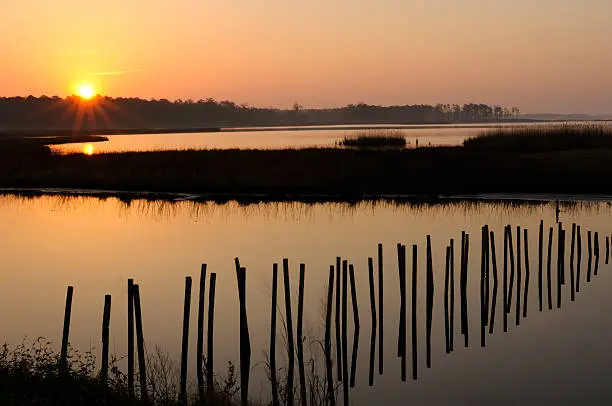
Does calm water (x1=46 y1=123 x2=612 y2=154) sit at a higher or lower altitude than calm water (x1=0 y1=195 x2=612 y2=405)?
higher

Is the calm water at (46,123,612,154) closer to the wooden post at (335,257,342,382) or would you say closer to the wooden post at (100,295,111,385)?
the wooden post at (335,257,342,382)

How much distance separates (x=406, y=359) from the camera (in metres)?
12.7

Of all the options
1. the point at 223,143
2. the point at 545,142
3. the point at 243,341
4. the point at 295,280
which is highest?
the point at 223,143

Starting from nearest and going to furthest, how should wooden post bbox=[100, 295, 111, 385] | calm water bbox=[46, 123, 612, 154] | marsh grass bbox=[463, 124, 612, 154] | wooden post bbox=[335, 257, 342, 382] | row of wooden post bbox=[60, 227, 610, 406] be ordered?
1. wooden post bbox=[100, 295, 111, 385]
2. row of wooden post bbox=[60, 227, 610, 406]
3. wooden post bbox=[335, 257, 342, 382]
4. marsh grass bbox=[463, 124, 612, 154]
5. calm water bbox=[46, 123, 612, 154]

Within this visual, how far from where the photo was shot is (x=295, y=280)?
59.3ft

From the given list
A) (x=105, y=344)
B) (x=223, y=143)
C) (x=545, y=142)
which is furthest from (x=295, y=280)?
(x=223, y=143)

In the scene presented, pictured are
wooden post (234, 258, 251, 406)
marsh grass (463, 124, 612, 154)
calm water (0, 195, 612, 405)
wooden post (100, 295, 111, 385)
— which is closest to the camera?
wooden post (100, 295, 111, 385)

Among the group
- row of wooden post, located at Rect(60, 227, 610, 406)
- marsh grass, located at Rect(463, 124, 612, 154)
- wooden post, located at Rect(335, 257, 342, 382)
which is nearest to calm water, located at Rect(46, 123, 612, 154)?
marsh grass, located at Rect(463, 124, 612, 154)

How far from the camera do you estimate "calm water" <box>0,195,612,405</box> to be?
12.1 meters

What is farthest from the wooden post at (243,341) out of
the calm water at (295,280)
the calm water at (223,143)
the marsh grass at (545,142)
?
the calm water at (223,143)

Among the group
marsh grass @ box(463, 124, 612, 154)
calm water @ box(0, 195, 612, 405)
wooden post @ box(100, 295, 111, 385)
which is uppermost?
marsh grass @ box(463, 124, 612, 154)

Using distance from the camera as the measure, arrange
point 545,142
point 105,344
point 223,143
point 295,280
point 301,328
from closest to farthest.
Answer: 1. point 105,344
2. point 301,328
3. point 295,280
4. point 545,142
5. point 223,143

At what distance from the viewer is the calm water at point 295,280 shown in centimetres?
1208

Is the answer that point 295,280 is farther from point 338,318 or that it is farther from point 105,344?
point 105,344
